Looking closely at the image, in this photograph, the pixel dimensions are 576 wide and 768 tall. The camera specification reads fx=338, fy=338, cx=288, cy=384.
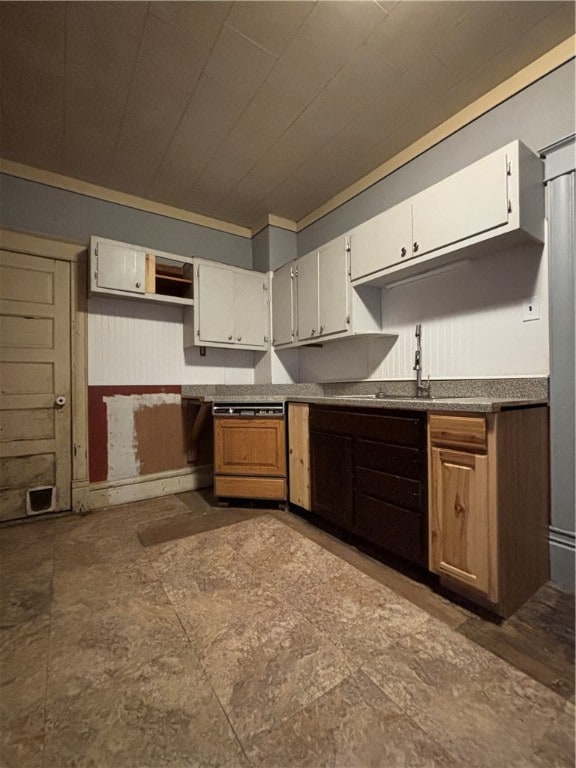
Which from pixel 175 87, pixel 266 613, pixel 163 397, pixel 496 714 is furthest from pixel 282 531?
pixel 175 87

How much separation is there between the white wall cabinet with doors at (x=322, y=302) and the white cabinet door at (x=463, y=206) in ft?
2.00

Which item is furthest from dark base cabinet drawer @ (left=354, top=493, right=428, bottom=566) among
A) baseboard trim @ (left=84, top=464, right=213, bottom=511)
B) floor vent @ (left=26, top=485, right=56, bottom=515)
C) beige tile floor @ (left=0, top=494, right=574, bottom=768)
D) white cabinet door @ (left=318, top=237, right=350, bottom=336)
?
floor vent @ (left=26, top=485, right=56, bottom=515)

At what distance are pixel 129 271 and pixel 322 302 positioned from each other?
158 centimetres

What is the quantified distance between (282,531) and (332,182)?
2815mm

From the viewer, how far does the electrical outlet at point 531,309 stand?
71.7 inches

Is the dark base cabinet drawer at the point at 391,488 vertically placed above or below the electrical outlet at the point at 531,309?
below

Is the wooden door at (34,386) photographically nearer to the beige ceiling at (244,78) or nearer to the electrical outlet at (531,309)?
the beige ceiling at (244,78)

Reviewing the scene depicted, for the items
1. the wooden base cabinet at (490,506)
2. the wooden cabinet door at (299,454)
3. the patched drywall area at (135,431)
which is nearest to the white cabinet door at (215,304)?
the patched drywall area at (135,431)

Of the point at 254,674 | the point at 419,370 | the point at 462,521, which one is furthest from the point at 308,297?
the point at 254,674

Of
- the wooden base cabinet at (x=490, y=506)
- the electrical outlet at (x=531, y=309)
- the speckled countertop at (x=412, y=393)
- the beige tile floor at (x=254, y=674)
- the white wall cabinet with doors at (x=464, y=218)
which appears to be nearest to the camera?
the beige tile floor at (x=254, y=674)

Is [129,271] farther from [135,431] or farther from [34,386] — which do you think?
[135,431]

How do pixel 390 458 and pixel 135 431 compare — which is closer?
pixel 390 458

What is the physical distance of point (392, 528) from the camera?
181cm

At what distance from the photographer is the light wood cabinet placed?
8.70ft
